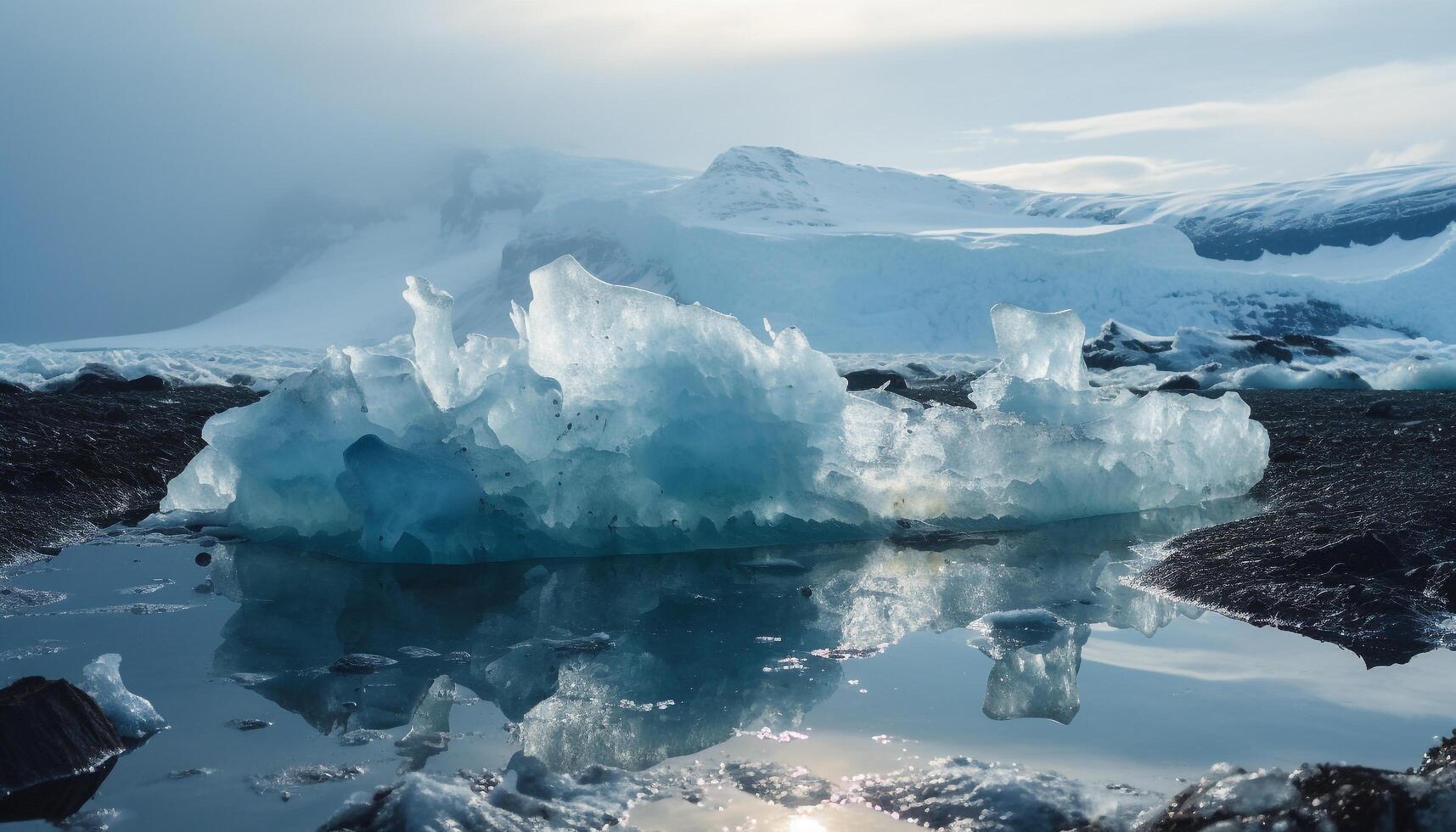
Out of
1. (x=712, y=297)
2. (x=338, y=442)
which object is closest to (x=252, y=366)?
(x=712, y=297)

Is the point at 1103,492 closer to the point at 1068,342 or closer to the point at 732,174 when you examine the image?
the point at 1068,342

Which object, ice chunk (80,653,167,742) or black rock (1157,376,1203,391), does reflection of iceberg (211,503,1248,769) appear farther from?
black rock (1157,376,1203,391)

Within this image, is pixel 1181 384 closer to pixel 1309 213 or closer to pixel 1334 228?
pixel 1334 228

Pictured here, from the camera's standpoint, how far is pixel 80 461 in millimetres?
6547

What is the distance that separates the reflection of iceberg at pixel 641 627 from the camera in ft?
9.75

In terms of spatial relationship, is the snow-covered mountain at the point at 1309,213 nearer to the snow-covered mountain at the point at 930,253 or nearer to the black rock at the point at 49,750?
the snow-covered mountain at the point at 930,253

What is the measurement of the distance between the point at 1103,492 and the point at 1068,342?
98 centimetres

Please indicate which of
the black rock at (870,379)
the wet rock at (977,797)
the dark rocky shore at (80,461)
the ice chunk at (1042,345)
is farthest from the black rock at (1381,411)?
the dark rocky shore at (80,461)

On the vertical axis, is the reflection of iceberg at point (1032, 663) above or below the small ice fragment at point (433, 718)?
below

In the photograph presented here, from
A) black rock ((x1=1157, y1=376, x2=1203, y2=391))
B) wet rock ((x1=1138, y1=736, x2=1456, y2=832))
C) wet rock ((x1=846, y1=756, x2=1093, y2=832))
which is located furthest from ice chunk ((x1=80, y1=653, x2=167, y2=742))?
black rock ((x1=1157, y1=376, x2=1203, y2=391))

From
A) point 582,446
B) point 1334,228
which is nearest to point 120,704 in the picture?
point 582,446

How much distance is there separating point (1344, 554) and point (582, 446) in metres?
2.89

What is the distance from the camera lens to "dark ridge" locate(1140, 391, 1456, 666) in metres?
3.69

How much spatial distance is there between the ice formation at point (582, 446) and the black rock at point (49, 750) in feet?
7.50
